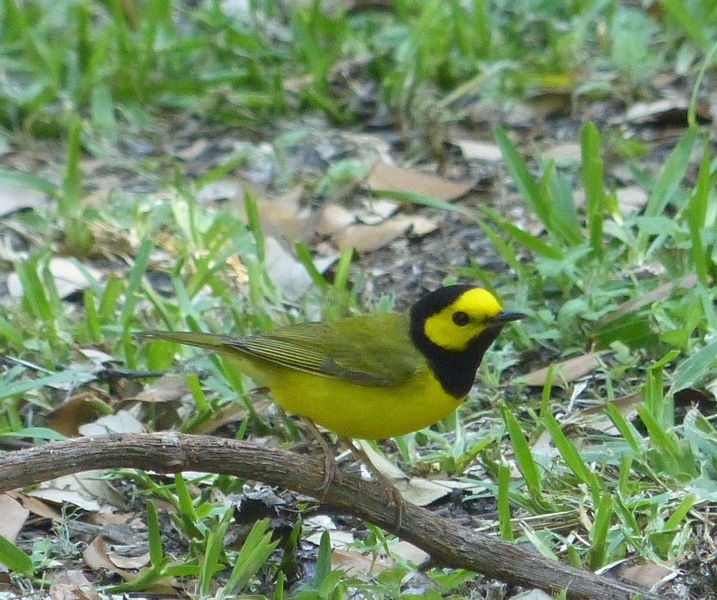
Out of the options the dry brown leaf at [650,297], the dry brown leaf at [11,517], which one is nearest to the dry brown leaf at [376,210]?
the dry brown leaf at [650,297]

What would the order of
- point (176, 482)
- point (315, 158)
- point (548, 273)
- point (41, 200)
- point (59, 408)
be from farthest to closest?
point (315, 158) < point (41, 200) < point (548, 273) < point (59, 408) < point (176, 482)

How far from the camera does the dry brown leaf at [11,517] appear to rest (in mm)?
3926

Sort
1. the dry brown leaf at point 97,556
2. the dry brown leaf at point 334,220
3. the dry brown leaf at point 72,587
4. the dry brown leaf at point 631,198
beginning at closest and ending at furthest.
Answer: the dry brown leaf at point 72,587
the dry brown leaf at point 97,556
the dry brown leaf at point 631,198
the dry brown leaf at point 334,220

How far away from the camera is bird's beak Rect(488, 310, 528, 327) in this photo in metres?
4.13

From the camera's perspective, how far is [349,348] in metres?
4.36

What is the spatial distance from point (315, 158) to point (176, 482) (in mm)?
3677

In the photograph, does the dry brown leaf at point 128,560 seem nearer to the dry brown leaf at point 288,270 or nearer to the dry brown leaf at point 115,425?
the dry brown leaf at point 115,425

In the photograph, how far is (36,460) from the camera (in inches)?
119

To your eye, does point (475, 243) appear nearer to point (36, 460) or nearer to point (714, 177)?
point (714, 177)

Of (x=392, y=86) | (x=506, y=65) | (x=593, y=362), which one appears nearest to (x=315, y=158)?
(x=392, y=86)

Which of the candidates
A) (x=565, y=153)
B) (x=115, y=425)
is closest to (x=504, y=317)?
(x=115, y=425)

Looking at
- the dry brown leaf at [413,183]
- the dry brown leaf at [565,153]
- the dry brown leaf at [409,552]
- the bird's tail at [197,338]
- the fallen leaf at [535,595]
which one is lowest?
the dry brown leaf at [409,552]

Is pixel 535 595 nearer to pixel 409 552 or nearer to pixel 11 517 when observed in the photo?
pixel 409 552

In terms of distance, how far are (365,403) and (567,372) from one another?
43.9 inches
